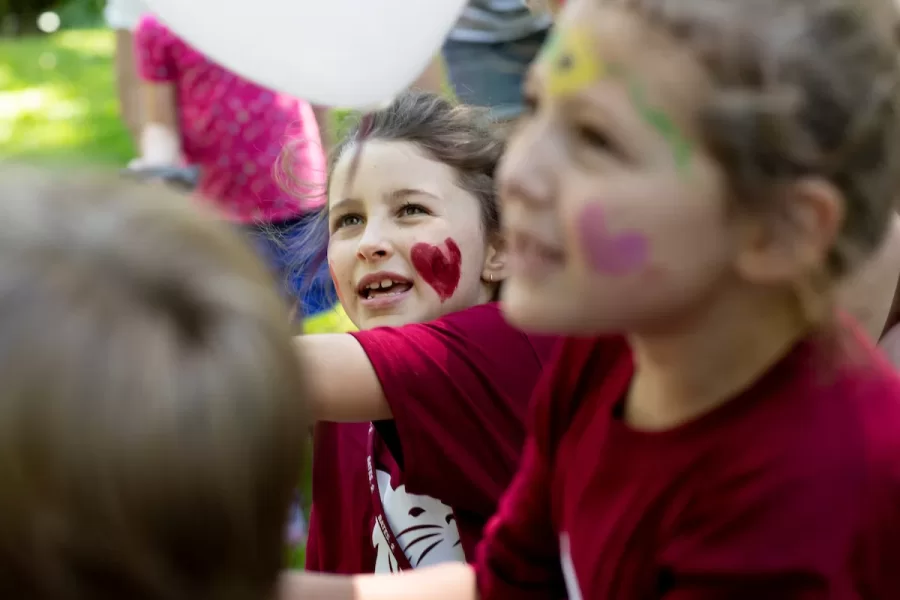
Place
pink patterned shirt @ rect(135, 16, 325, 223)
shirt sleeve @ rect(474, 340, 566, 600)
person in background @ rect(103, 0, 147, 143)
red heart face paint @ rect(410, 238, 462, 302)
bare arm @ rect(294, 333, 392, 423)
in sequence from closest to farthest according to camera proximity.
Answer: shirt sleeve @ rect(474, 340, 566, 600)
bare arm @ rect(294, 333, 392, 423)
red heart face paint @ rect(410, 238, 462, 302)
pink patterned shirt @ rect(135, 16, 325, 223)
person in background @ rect(103, 0, 147, 143)

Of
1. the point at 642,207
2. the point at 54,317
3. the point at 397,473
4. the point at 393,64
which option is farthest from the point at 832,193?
the point at 393,64

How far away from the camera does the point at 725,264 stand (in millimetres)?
730

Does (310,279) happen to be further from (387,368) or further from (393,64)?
(387,368)

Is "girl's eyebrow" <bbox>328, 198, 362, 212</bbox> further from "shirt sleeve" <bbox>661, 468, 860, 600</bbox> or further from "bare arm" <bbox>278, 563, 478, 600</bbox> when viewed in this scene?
"shirt sleeve" <bbox>661, 468, 860, 600</bbox>

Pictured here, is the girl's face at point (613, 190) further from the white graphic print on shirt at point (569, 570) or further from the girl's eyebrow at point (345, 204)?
the girl's eyebrow at point (345, 204)

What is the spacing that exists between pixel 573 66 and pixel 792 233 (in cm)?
21

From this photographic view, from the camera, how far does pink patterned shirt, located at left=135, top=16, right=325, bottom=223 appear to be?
2.47 meters

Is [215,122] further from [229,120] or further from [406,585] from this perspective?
[406,585]

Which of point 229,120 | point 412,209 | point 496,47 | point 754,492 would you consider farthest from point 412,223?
point 229,120

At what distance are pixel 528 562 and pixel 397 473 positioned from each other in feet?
1.09

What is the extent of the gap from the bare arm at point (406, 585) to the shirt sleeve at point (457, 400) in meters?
0.18

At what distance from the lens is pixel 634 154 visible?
2.33 ft

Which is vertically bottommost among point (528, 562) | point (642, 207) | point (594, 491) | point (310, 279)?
point (310, 279)

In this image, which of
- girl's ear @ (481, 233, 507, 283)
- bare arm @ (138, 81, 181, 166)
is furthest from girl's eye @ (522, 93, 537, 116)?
bare arm @ (138, 81, 181, 166)
